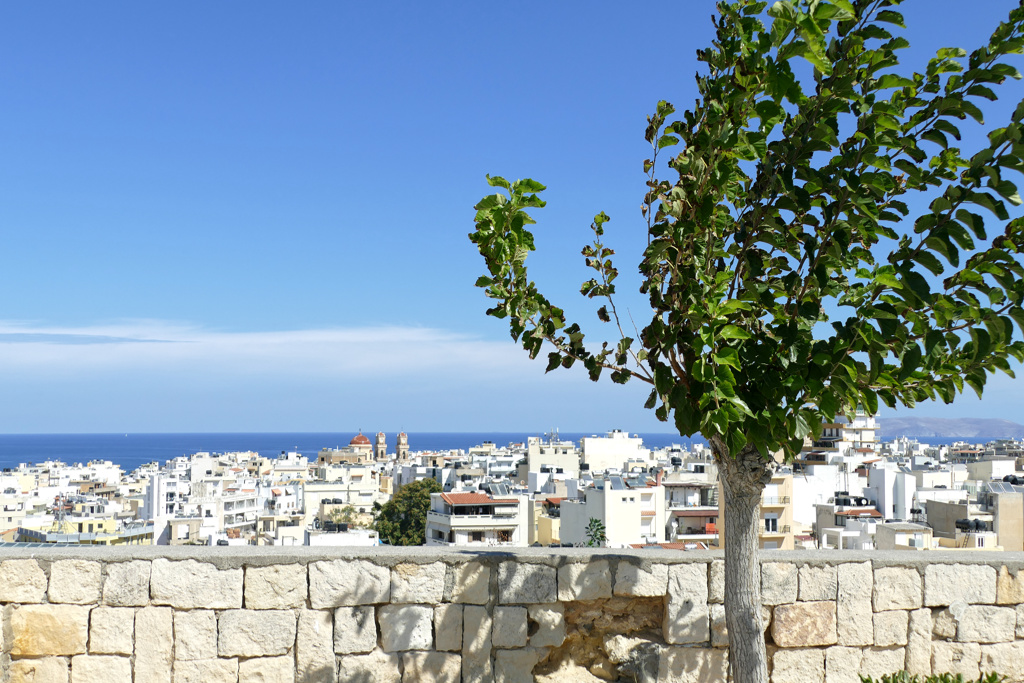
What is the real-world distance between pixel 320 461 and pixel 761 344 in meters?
132

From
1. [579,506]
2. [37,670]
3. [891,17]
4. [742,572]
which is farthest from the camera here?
[579,506]

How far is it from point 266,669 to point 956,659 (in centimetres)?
390

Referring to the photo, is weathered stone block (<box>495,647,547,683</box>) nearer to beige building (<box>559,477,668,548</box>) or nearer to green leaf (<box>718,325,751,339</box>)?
green leaf (<box>718,325,751,339</box>)

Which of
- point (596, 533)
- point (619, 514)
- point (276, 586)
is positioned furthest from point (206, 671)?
point (619, 514)

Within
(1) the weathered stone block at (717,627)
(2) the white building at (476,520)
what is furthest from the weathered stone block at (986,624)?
(2) the white building at (476,520)

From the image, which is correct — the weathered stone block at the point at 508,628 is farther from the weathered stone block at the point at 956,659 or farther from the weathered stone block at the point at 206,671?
the weathered stone block at the point at 956,659

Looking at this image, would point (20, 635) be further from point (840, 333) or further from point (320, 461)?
point (320, 461)

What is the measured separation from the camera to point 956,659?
4.63m

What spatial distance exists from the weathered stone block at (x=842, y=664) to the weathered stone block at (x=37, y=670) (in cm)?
409

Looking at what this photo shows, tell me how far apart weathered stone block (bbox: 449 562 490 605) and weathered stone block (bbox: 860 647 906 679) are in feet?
7.23

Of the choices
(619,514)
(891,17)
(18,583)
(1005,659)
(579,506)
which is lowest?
(619,514)

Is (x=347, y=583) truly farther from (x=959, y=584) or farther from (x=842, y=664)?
(x=959, y=584)

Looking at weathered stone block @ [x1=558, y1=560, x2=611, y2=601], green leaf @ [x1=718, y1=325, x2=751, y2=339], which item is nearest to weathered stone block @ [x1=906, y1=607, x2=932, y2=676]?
weathered stone block @ [x1=558, y1=560, x2=611, y2=601]

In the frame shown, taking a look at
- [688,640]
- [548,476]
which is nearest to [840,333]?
[688,640]
